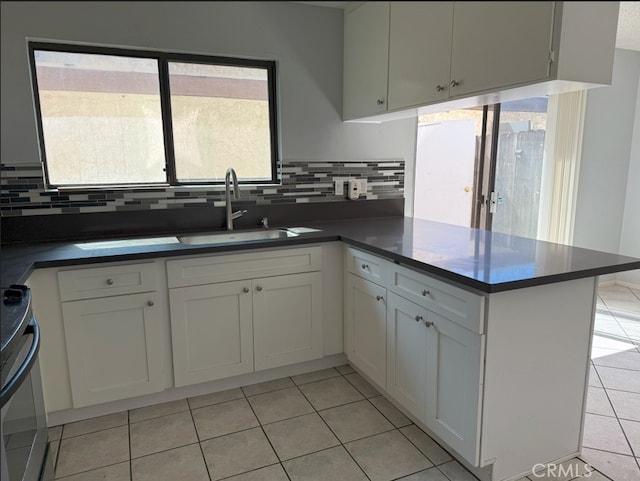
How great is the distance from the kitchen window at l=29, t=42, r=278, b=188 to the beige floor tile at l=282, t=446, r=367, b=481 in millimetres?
1595

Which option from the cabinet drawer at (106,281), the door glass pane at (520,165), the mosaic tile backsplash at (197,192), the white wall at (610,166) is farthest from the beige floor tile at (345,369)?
the white wall at (610,166)

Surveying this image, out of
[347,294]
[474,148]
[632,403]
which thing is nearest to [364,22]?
[347,294]

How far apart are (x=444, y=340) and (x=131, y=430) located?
144 centimetres

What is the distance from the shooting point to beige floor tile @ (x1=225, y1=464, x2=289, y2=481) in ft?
5.63

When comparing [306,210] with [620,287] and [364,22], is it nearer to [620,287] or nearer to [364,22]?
[364,22]

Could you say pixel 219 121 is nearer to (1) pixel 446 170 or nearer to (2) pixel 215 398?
(2) pixel 215 398

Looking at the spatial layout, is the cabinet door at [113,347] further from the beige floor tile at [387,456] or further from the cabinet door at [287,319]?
the beige floor tile at [387,456]

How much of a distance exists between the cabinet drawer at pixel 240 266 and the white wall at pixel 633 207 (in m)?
3.27

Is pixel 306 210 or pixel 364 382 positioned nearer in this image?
pixel 364 382

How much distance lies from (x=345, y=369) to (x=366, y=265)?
728mm

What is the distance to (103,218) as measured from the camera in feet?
7.84

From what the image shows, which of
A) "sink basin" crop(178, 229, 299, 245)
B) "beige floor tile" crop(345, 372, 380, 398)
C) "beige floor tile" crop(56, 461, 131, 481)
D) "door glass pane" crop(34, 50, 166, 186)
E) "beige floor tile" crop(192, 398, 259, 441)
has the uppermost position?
"door glass pane" crop(34, 50, 166, 186)

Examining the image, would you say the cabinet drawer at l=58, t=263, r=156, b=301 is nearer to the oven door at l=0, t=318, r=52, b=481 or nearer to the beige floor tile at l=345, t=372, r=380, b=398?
the oven door at l=0, t=318, r=52, b=481

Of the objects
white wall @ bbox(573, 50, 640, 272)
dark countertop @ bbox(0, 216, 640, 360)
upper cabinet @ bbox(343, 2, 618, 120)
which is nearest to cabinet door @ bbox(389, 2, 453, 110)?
upper cabinet @ bbox(343, 2, 618, 120)
